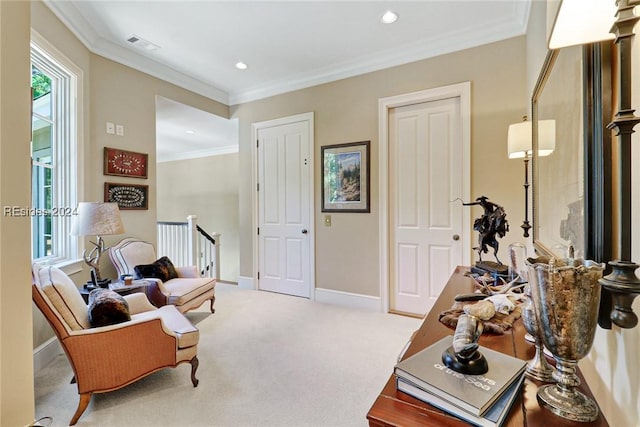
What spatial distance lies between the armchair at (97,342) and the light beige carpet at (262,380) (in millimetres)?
202

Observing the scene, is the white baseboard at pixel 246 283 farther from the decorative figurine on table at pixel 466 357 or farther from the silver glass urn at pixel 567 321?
the silver glass urn at pixel 567 321

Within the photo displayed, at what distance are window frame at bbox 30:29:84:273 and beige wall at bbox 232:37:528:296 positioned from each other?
1941 millimetres

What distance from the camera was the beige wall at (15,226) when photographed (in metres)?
1.36

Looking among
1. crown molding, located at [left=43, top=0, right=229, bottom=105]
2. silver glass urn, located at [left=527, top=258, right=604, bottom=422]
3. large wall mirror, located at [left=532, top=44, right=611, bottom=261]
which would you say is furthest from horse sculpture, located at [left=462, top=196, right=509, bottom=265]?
crown molding, located at [left=43, top=0, right=229, bottom=105]

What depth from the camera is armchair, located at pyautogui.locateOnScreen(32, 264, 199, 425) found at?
1606mm

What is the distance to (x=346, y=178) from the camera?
3.51 m

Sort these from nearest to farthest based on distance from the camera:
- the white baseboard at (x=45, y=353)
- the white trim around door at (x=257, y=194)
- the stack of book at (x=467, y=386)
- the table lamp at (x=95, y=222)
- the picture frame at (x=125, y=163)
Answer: the stack of book at (x=467, y=386) → the white baseboard at (x=45, y=353) → the table lamp at (x=95, y=222) → the picture frame at (x=125, y=163) → the white trim around door at (x=257, y=194)

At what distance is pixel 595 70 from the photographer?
0.77 metres

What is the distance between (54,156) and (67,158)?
90 mm

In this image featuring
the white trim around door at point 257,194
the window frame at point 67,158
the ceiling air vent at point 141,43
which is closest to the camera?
the window frame at point 67,158

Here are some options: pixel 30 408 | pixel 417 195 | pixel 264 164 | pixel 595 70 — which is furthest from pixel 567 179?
pixel 264 164

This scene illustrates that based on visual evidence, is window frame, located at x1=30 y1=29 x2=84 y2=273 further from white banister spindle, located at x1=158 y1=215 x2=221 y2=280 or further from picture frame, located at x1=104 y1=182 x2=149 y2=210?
white banister spindle, located at x1=158 y1=215 x2=221 y2=280

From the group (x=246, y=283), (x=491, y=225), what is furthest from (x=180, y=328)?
(x=246, y=283)

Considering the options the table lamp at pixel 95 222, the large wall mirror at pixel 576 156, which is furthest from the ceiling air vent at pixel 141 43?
the large wall mirror at pixel 576 156
